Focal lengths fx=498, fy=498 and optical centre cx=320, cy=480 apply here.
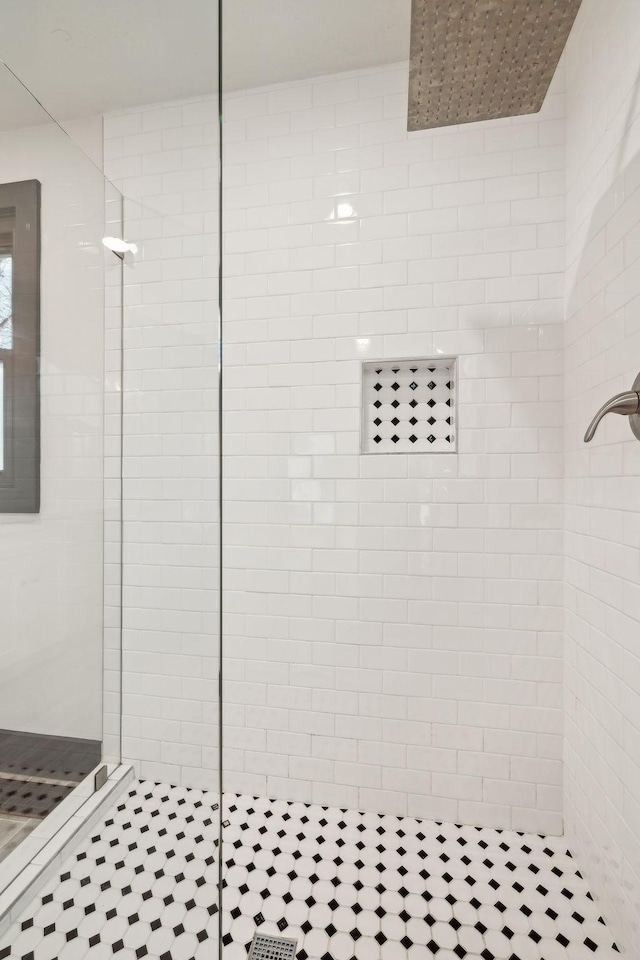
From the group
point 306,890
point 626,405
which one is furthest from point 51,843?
point 626,405

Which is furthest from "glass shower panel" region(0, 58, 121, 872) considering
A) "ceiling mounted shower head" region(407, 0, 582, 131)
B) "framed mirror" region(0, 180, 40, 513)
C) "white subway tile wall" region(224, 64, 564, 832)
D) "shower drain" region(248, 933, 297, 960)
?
"white subway tile wall" region(224, 64, 564, 832)

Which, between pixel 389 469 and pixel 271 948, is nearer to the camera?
pixel 271 948

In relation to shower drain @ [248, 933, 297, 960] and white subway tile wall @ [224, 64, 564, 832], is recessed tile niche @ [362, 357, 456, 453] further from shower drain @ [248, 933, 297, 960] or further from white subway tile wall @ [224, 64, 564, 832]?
shower drain @ [248, 933, 297, 960]

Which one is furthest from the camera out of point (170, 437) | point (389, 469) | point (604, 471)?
point (389, 469)

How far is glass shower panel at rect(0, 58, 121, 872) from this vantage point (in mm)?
662

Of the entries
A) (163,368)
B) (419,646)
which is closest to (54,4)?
(163,368)

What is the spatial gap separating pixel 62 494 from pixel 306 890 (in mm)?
1421

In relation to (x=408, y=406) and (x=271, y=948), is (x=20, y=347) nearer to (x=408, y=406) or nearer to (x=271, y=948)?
(x=408, y=406)

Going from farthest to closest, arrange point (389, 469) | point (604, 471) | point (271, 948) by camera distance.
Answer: point (389, 469) → point (604, 471) → point (271, 948)

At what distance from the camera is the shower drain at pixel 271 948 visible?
1.24m

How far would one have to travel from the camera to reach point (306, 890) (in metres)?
1.45

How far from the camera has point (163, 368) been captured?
0.83 m

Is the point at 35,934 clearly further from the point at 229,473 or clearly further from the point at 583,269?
the point at 583,269

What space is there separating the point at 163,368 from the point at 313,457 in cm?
108
